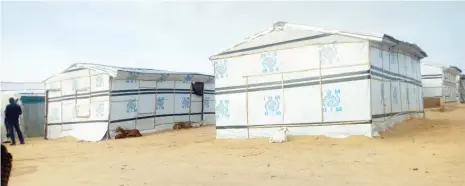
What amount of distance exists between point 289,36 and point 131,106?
621 cm

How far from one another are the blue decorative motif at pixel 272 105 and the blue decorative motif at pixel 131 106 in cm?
540

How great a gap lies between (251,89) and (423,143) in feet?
13.0

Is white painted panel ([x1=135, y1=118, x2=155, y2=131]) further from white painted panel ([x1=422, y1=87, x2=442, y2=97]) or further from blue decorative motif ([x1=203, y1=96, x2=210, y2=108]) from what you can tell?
white painted panel ([x1=422, y1=87, x2=442, y2=97])

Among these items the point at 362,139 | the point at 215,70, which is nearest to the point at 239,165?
the point at 362,139

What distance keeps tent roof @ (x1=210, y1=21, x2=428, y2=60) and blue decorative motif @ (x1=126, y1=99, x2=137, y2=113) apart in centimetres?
403

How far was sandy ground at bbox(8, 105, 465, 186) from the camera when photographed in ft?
14.0

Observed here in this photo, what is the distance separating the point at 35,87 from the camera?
18344mm

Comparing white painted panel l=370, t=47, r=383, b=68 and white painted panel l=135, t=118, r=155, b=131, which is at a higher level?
white painted panel l=370, t=47, r=383, b=68

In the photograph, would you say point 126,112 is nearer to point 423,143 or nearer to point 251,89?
point 251,89

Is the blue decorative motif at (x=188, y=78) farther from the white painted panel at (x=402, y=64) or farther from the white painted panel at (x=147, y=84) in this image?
the white painted panel at (x=402, y=64)

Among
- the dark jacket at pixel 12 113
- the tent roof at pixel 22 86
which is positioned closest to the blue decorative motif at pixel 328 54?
the dark jacket at pixel 12 113

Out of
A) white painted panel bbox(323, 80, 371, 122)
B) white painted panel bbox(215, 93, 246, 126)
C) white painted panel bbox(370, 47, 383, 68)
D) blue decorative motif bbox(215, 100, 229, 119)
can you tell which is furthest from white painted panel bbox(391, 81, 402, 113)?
blue decorative motif bbox(215, 100, 229, 119)

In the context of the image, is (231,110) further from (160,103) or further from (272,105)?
(160,103)

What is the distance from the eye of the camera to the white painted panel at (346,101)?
25.6 ft
